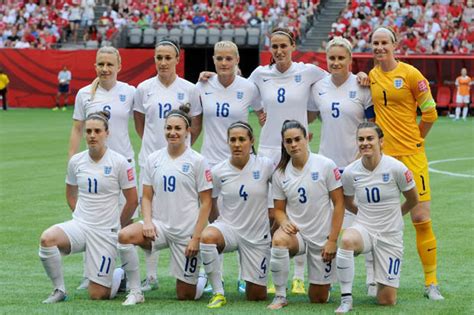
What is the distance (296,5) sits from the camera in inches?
1598

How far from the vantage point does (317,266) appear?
886 centimetres

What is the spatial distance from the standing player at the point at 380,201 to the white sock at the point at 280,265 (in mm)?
574

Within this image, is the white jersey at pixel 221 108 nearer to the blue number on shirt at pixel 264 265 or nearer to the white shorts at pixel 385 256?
the blue number on shirt at pixel 264 265

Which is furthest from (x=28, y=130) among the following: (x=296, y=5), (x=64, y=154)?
(x=296, y=5)

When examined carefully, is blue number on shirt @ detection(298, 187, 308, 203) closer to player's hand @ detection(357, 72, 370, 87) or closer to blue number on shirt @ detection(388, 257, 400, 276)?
blue number on shirt @ detection(388, 257, 400, 276)

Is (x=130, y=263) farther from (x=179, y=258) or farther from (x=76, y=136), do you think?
(x=76, y=136)

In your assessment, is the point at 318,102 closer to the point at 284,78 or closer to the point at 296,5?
the point at 284,78

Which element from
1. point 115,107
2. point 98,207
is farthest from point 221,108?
point 98,207

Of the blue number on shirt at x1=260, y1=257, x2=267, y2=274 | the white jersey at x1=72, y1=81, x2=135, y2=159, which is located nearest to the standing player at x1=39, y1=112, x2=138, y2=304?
the white jersey at x1=72, y1=81, x2=135, y2=159

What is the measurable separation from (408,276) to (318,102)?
1.99 m

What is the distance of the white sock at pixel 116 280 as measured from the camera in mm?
9102

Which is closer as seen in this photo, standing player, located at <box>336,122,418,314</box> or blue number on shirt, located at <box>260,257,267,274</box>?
standing player, located at <box>336,122,418,314</box>

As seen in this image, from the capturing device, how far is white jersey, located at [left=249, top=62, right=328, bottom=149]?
970 cm

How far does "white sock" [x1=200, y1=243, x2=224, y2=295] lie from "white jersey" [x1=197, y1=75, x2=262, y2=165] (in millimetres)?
1357
